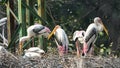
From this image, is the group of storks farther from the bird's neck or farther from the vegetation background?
the vegetation background

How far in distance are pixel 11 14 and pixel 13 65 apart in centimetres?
249

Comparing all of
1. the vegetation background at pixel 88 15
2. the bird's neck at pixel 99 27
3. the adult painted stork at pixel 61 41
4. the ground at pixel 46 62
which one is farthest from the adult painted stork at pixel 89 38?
the vegetation background at pixel 88 15

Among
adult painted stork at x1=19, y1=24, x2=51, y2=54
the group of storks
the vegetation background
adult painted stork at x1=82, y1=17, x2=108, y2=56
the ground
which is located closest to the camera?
the ground

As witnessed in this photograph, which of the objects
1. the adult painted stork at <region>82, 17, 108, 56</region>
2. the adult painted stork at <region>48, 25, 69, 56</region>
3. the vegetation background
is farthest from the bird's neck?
the vegetation background

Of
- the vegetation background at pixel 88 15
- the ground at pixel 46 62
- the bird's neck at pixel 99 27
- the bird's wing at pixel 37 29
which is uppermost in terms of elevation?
the bird's wing at pixel 37 29

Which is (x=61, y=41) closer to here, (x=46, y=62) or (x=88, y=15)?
(x=46, y=62)

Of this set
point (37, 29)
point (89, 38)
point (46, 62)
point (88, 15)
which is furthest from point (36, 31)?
point (88, 15)

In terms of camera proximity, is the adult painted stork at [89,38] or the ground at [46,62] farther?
the adult painted stork at [89,38]

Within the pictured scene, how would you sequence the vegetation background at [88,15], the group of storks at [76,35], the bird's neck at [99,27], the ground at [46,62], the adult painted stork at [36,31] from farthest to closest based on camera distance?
the vegetation background at [88,15] < the bird's neck at [99,27] < the adult painted stork at [36,31] < the group of storks at [76,35] < the ground at [46,62]

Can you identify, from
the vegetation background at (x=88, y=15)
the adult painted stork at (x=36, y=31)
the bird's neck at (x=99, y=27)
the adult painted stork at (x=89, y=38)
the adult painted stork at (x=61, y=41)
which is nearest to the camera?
the adult painted stork at (x=61, y=41)

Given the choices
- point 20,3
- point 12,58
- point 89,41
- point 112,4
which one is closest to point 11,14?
point 20,3

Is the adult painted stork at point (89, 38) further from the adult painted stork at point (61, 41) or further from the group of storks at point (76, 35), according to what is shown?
the adult painted stork at point (61, 41)

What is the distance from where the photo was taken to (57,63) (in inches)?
316

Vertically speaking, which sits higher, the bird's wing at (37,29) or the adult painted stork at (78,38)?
the bird's wing at (37,29)
